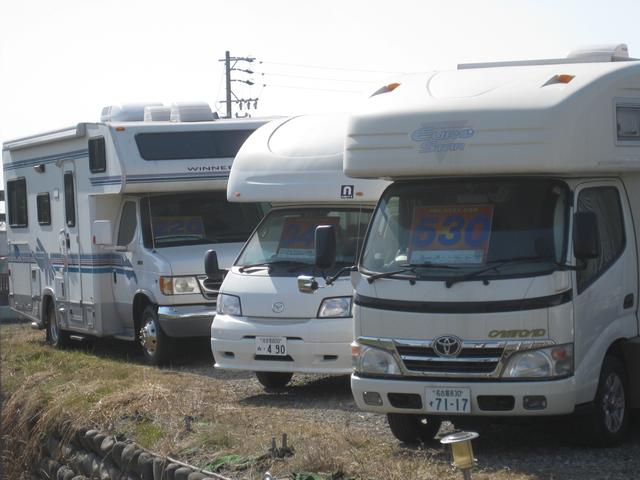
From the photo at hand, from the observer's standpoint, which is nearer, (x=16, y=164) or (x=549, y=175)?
(x=549, y=175)

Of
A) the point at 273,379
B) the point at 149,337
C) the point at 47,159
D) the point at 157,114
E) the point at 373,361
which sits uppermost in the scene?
the point at 157,114

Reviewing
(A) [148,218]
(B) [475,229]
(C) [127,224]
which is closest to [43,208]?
(C) [127,224]

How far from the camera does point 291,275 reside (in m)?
11.9

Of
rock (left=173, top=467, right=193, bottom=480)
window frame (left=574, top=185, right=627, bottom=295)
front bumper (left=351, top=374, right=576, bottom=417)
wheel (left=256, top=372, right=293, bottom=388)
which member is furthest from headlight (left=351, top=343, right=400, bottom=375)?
wheel (left=256, top=372, right=293, bottom=388)

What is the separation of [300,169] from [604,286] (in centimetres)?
399

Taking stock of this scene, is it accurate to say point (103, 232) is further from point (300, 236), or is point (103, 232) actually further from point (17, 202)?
point (17, 202)

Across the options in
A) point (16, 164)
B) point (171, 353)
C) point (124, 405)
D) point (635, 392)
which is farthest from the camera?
point (16, 164)

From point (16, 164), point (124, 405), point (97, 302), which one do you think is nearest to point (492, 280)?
point (124, 405)

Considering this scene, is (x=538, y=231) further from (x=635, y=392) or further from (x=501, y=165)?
(x=635, y=392)

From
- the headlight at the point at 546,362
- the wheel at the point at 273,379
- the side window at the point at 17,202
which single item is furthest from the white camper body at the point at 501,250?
the side window at the point at 17,202

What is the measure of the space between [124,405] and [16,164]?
8401 millimetres

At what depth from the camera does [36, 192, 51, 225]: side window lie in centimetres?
1784

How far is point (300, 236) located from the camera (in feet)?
40.2

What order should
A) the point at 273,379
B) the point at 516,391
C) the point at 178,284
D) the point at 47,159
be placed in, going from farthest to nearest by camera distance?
the point at 47,159
the point at 178,284
the point at 273,379
the point at 516,391
